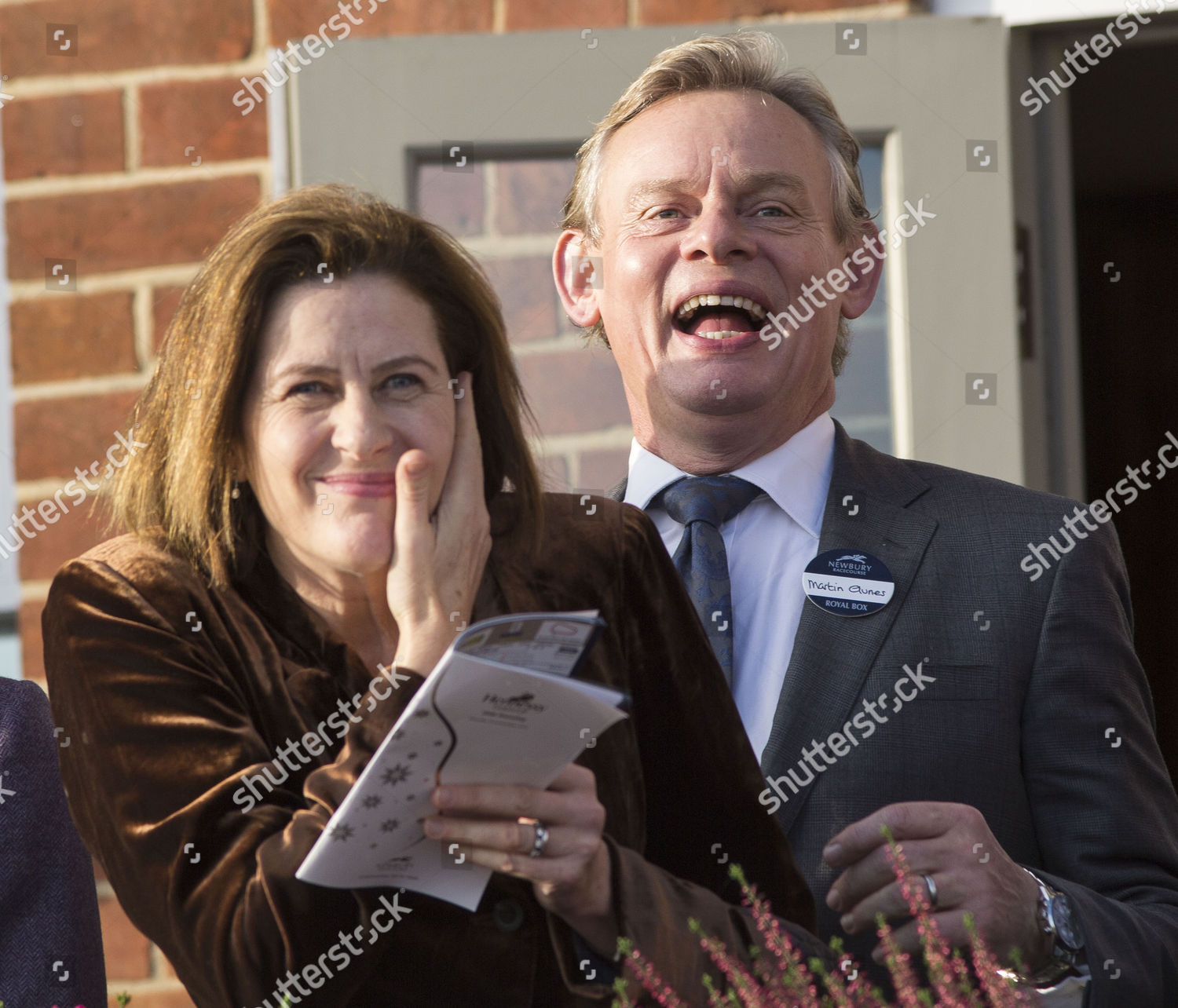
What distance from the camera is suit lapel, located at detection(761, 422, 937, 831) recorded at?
1.97 meters

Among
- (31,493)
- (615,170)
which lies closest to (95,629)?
(615,170)

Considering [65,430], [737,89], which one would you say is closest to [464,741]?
[737,89]

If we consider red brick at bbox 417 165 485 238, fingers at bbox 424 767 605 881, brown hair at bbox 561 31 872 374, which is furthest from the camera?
red brick at bbox 417 165 485 238

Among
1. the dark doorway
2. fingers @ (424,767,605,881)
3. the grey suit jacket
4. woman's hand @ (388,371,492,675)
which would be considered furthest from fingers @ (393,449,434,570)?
the dark doorway

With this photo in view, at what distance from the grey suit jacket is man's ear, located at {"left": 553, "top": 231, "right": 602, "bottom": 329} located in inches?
23.9

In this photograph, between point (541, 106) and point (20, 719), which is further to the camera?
point (541, 106)

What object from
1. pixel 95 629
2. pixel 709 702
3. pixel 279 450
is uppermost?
pixel 279 450

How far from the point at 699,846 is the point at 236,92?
188cm

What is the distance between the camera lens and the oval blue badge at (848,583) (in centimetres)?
207

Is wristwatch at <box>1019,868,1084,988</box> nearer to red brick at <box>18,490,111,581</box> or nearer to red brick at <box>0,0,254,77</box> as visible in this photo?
red brick at <box>18,490,111,581</box>

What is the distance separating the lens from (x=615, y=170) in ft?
7.73

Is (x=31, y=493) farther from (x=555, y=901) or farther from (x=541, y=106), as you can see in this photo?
(x=555, y=901)

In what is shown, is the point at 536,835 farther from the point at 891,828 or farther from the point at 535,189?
the point at 535,189

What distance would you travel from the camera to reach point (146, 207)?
2906 mm
